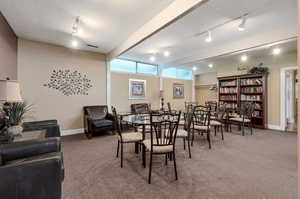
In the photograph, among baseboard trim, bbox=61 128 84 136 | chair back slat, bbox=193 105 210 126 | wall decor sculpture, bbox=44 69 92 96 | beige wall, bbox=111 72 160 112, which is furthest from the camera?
beige wall, bbox=111 72 160 112

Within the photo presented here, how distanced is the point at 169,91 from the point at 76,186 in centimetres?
557

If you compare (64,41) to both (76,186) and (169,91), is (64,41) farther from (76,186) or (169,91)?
(169,91)

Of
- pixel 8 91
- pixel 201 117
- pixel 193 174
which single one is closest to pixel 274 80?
pixel 201 117

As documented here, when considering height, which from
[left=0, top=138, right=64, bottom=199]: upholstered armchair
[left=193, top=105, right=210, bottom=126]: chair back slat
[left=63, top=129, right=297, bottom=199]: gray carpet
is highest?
[left=193, top=105, right=210, bottom=126]: chair back slat

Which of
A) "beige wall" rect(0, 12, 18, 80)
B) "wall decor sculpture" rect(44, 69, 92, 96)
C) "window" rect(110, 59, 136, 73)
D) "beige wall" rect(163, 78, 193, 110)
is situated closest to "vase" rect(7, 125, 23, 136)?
"beige wall" rect(0, 12, 18, 80)

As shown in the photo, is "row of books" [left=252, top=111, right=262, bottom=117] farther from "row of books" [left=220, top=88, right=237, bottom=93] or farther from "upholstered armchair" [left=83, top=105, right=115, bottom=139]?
"upholstered armchair" [left=83, top=105, right=115, bottom=139]

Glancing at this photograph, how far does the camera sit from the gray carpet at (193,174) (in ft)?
5.72

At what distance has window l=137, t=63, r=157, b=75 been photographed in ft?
19.8

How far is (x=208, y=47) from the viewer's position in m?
4.44

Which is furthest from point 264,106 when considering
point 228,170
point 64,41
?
point 64,41

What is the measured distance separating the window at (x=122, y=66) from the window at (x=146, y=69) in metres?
0.24

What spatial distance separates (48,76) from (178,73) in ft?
18.2

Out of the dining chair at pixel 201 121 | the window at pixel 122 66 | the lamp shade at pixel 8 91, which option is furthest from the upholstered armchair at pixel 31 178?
the window at pixel 122 66

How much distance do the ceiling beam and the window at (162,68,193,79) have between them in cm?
336
